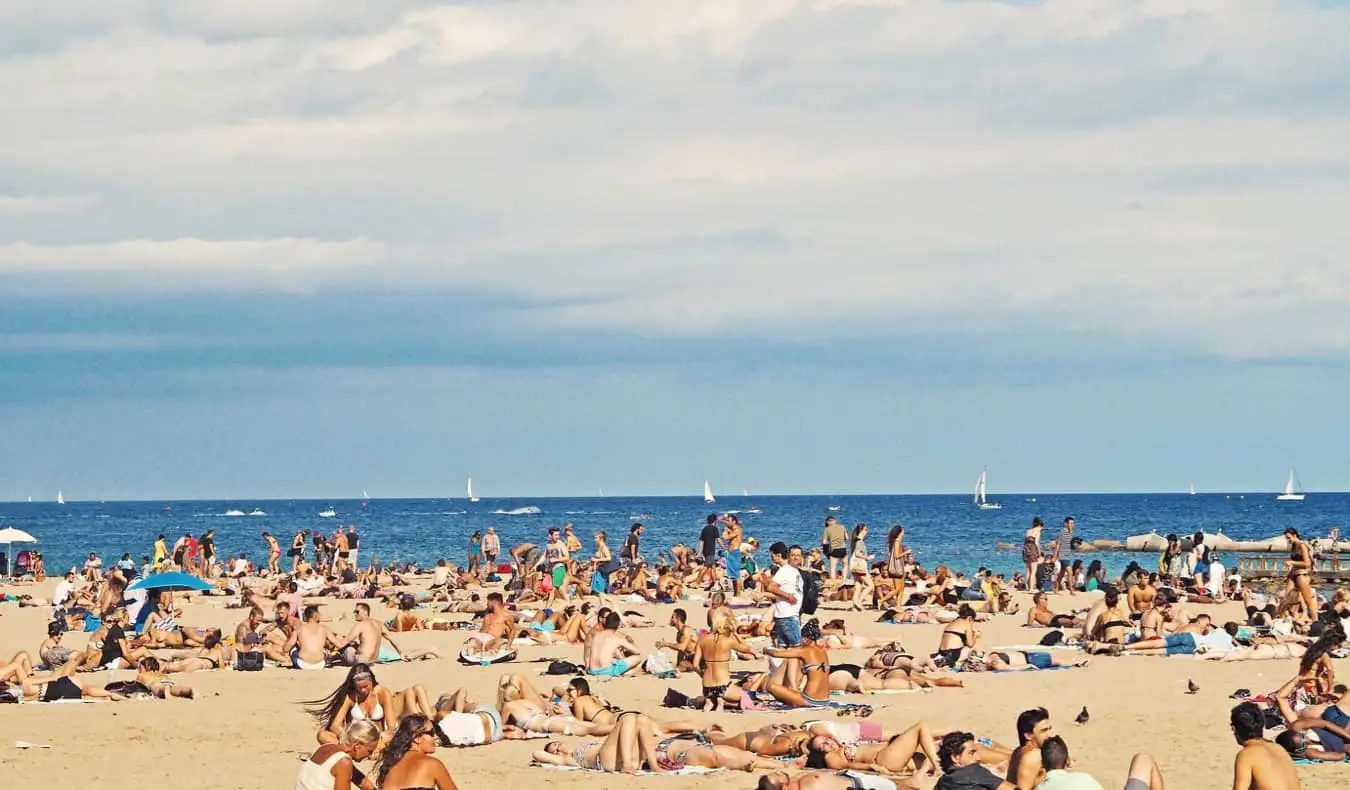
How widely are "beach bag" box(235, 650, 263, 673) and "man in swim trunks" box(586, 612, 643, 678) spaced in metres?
4.39

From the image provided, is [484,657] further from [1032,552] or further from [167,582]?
[1032,552]

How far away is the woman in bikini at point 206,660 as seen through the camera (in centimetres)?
1978

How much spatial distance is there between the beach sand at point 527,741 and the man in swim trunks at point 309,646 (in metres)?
0.25

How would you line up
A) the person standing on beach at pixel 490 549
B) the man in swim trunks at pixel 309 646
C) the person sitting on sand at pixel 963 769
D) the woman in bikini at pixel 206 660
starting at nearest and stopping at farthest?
the person sitting on sand at pixel 963 769 < the woman in bikini at pixel 206 660 < the man in swim trunks at pixel 309 646 < the person standing on beach at pixel 490 549

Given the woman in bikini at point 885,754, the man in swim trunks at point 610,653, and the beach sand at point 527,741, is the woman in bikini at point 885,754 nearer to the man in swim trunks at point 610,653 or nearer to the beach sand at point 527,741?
the beach sand at point 527,741

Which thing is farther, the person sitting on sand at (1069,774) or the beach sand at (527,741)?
the beach sand at (527,741)

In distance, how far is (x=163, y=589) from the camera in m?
24.1

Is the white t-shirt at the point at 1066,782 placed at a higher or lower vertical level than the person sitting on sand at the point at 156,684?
higher


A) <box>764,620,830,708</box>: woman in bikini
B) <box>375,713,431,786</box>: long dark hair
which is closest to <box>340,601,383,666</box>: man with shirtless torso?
<box>764,620,830,708</box>: woman in bikini

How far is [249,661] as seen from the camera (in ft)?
66.0

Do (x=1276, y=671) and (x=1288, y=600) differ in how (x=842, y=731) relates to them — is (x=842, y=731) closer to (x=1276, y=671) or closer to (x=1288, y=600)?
(x=1276, y=671)

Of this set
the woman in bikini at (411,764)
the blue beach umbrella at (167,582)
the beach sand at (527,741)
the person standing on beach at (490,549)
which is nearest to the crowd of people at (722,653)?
the woman in bikini at (411,764)

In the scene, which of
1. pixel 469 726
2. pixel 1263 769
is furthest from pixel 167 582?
pixel 1263 769

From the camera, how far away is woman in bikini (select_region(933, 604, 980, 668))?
1862 cm
